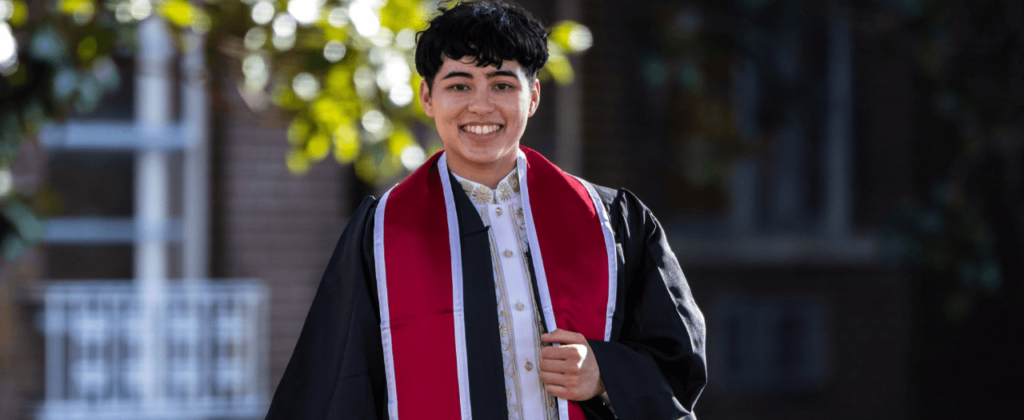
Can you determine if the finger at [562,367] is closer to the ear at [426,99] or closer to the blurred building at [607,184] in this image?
the ear at [426,99]

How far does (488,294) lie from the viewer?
188cm

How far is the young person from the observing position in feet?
6.06

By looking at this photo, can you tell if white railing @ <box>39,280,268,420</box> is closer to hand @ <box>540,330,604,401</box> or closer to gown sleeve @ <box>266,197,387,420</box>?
gown sleeve @ <box>266,197,387,420</box>

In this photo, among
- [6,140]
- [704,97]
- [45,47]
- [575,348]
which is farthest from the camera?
[704,97]

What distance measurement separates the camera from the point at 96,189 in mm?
5871

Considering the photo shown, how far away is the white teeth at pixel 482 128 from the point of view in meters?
1.90

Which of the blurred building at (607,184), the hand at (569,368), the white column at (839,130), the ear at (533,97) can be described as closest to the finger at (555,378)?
the hand at (569,368)

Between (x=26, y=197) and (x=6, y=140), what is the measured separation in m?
0.24

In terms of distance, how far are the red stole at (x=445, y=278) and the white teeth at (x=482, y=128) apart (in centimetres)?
13

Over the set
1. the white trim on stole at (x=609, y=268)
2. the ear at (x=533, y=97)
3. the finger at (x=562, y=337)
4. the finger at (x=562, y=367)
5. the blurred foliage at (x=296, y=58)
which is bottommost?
the finger at (x=562, y=367)

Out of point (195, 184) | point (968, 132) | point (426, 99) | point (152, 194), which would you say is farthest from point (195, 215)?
point (968, 132)

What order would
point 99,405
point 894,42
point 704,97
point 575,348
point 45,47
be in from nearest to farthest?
point 575,348 → point 45,47 → point 99,405 → point 704,97 → point 894,42

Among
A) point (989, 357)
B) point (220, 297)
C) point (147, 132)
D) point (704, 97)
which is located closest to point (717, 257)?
point (704, 97)

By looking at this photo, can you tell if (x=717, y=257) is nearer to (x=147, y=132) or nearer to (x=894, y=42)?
(x=894, y=42)
